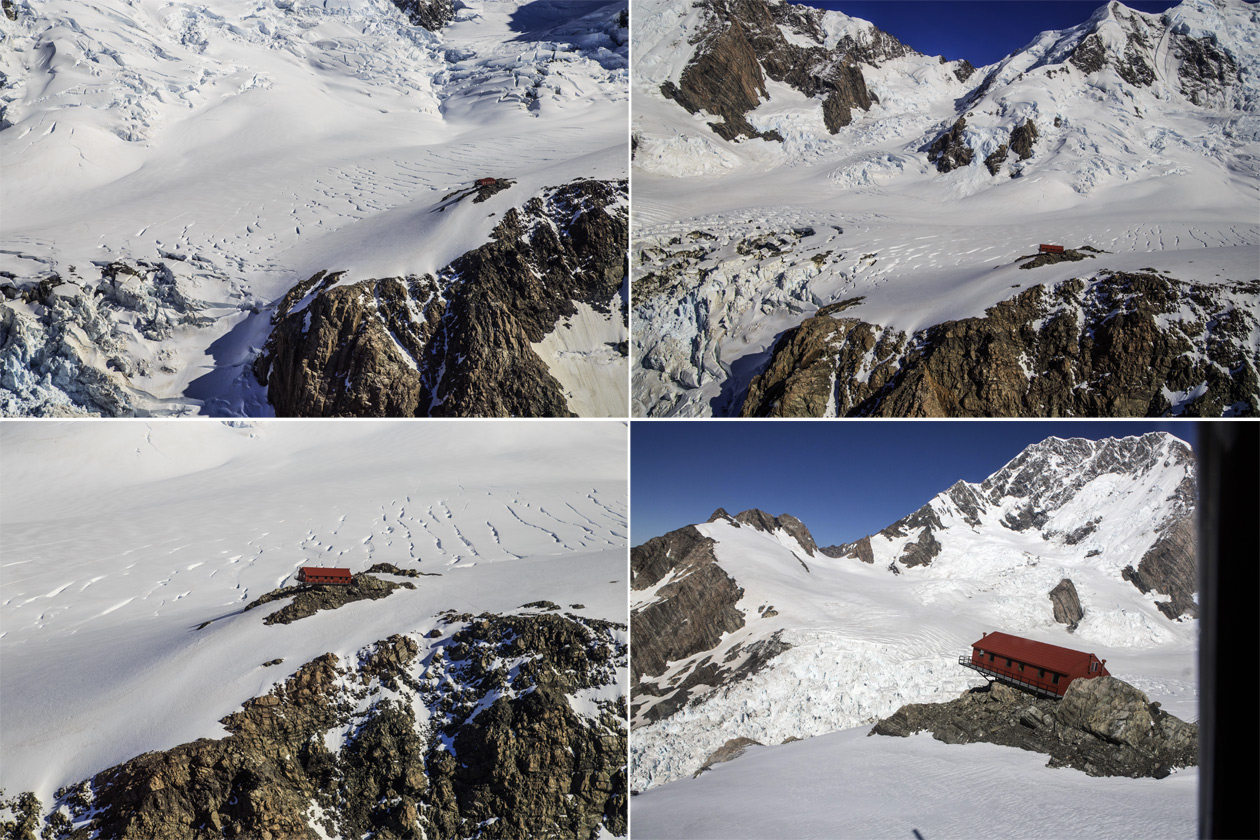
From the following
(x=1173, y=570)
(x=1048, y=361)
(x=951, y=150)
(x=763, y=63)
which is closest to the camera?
(x=1173, y=570)

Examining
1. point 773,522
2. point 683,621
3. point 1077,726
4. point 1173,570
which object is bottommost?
point 1077,726

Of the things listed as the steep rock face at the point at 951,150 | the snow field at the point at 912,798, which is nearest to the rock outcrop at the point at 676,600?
the snow field at the point at 912,798

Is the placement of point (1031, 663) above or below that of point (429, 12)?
below

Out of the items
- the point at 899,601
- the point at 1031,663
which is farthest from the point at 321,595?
the point at 1031,663

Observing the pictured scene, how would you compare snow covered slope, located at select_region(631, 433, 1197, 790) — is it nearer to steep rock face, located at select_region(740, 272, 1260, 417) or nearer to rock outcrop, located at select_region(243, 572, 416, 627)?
steep rock face, located at select_region(740, 272, 1260, 417)

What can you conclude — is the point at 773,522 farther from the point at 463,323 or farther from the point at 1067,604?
the point at 463,323

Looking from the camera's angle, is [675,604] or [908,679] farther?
[675,604]

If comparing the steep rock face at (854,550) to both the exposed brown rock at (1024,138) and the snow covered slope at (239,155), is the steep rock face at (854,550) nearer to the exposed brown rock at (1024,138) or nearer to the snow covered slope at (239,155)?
the snow covered slope at (239,155)

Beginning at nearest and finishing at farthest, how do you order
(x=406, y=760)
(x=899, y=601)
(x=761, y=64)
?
(x=406, y=760)
(x=899, y=601)
(x=761, y=64)
